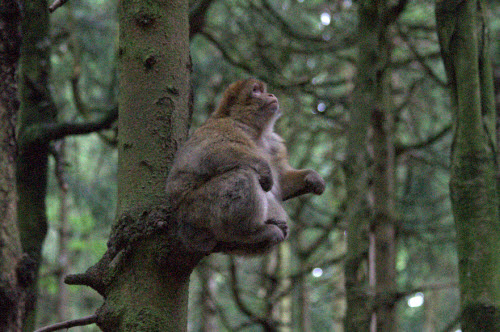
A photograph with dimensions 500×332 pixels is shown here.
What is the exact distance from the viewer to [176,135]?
3102 millimetres

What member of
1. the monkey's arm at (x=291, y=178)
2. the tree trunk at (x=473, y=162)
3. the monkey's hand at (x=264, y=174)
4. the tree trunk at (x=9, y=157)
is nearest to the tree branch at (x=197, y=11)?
the monkey's arm at (x=291, y=178)

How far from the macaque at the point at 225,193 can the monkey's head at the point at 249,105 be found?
287mm

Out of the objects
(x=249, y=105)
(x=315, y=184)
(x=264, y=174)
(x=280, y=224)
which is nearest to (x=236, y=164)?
(x=264, y=174)

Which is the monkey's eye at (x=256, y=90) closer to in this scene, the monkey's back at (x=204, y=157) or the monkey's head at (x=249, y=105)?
the monkey's head at (x=249, y=105)

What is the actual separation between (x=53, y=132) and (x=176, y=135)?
81.8 inches

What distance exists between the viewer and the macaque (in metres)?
3.14

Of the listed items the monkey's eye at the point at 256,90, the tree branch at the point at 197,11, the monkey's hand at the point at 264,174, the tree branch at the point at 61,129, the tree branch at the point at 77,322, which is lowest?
the tree branch at the point at 77,322

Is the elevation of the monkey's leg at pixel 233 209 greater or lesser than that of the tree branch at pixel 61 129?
lesser

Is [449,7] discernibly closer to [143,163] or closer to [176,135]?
[176,135]

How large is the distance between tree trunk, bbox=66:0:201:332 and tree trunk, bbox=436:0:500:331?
121cm

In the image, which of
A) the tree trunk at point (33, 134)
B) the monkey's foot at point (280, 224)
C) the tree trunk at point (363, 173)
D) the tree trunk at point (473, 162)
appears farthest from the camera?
the tree trunk at point (33, 134)

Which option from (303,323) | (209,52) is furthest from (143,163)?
(209,52)

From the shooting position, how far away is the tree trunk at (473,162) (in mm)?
2740

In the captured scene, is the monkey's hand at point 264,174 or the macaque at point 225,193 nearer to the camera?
the macaque at point 225,193
